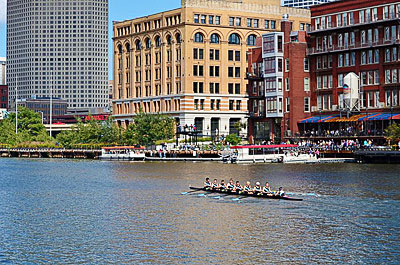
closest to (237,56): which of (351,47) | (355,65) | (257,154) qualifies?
(351,47)

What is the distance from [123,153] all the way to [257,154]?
37.7 metres

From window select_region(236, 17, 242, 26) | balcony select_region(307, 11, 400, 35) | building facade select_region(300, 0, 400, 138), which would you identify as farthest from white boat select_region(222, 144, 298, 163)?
window select_region(236, 17, 242, 26)

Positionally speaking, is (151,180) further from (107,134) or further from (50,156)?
(50,156)

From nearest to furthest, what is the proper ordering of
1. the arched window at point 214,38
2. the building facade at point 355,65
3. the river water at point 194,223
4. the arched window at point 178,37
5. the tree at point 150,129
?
the river water at point 194,223
the building facade at point 355,65
the tree at point 150,129
the arched window at point 178,37
the arched window at point 214,38

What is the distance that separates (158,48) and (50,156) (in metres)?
40.2

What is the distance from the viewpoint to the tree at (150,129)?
17550 centimetres

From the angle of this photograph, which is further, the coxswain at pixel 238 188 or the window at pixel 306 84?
the window at pixel 306 84

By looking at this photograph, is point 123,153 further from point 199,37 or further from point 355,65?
point 355,65

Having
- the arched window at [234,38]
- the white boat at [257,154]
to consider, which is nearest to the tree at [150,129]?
the arched window at [234,38]

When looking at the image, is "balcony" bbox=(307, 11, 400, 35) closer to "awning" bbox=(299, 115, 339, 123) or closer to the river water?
"awning" bbox=(299, 115, 339, 123)

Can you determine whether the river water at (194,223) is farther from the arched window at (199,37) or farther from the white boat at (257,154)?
the arched window at (199,37)

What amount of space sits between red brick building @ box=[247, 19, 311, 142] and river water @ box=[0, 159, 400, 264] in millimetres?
54006

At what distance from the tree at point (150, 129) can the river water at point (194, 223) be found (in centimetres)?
7182

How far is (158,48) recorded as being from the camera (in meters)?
199
